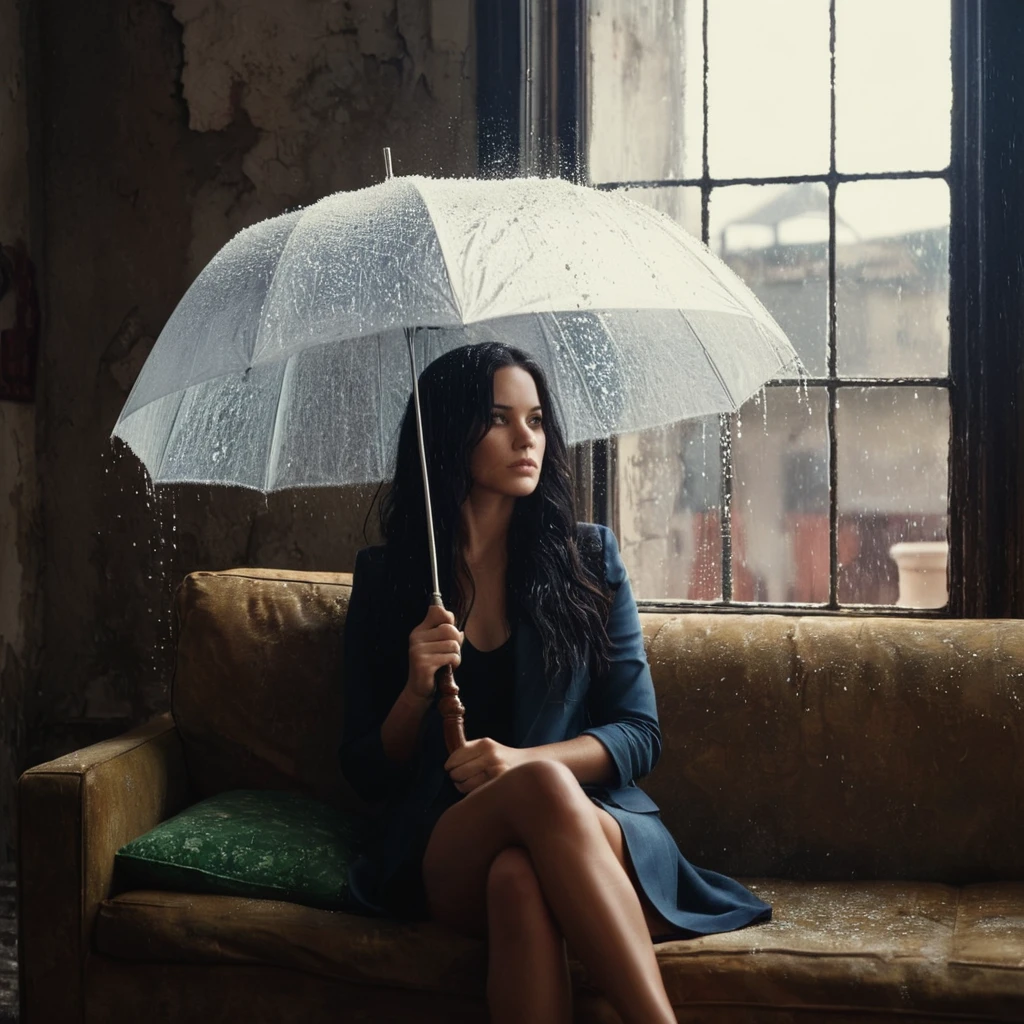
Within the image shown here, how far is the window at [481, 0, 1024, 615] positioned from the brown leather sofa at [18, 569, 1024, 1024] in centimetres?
55

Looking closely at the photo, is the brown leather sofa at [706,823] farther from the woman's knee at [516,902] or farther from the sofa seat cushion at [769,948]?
the woman's knee at [516,902]

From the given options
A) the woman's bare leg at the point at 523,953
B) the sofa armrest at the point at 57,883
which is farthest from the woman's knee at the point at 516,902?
the sofa armrest at the point at 57,883

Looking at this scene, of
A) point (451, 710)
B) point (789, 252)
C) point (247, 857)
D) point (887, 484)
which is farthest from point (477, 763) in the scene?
point (789, 252)

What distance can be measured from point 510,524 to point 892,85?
4.96 feet

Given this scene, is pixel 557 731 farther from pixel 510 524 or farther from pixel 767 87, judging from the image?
pixel 767 87

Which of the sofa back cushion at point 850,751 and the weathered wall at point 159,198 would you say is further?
the weathered wall at point 159,198

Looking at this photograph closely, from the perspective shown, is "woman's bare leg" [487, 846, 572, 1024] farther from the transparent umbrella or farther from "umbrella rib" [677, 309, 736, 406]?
"umbrella rib" [677, 309, 736, 406]

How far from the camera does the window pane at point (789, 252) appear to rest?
2982 millimetres

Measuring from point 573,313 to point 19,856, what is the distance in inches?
53.5

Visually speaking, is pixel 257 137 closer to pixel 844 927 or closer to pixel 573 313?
pixel 573 313

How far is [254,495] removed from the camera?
Answer: 319 cm

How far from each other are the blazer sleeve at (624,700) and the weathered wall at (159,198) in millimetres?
1064

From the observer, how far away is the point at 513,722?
6.99 ft

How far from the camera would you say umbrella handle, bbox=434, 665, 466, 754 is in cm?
181
